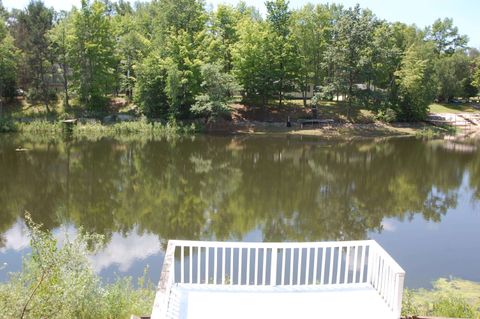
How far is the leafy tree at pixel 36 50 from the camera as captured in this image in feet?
126

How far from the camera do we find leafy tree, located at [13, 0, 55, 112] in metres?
38.3

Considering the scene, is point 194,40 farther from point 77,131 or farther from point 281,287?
point 281,287

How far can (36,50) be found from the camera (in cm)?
3831

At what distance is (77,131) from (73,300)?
31.2 meters

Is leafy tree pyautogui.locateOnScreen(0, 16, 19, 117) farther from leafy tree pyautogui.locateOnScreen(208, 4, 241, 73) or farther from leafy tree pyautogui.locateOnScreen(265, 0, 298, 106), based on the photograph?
leafy tree pyautogui.locateOnScreen(265, 0, 298, 106)

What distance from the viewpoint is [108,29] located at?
4066 centimetres

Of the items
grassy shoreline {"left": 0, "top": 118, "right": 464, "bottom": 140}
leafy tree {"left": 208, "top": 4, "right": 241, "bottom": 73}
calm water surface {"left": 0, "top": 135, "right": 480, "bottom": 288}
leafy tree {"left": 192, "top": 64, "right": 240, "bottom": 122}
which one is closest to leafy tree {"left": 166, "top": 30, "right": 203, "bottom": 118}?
leafy tree {"left": 192, "top": 64, "right": 240, "bottom": 122}

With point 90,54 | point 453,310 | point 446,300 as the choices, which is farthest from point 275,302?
point 90,54

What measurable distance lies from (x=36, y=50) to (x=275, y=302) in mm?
38650

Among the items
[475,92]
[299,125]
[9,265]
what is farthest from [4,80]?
[475,92]

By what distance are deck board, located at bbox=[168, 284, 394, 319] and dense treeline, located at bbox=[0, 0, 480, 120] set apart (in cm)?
2990

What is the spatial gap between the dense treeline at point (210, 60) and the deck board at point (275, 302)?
98.1 feet

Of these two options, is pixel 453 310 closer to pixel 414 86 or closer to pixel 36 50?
pixel 414 86

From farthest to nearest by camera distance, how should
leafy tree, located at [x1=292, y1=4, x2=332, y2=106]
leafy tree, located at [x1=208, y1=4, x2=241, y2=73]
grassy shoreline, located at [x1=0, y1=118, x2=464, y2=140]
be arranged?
leafy tree, located at [x1=208, y1=4, x2=241, y2=73], leafy tree, located at [x1=292, y1=4, x2=332, y2=106], grassy shoreline, located at [x1=0, y1=118, x2=464, y2=140]
